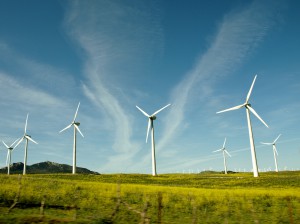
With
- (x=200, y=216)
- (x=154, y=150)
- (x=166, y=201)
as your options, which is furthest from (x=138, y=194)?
(x=154, y=150)

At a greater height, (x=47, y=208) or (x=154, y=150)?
(x=154, y=150)

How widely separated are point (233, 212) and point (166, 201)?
29.1ft

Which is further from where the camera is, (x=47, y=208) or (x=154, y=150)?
(x=154, y=150)

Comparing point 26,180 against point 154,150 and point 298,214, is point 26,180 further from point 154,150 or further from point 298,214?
point 154,150

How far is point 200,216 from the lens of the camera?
37.2m

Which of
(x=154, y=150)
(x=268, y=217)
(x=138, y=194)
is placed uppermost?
(x=154, y=150)

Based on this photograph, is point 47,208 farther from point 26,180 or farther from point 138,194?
point 26,180

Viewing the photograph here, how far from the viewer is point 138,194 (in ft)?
164

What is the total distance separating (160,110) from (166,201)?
74.5 metres

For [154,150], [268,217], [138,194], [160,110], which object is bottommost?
[268,217]

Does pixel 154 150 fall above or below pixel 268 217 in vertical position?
above

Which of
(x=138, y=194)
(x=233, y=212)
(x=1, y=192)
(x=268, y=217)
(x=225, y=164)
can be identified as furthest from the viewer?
(x=225, y=164)

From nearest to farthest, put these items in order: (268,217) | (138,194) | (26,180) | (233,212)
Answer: (268,217)
(233,212)
(138,194)
(26,180)

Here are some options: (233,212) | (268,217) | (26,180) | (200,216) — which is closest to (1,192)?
(26,180)
